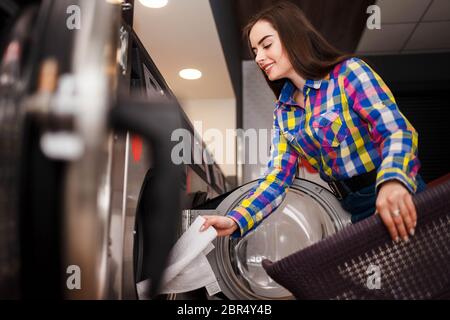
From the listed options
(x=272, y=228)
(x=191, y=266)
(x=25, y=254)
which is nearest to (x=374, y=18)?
(x=272, y=228)

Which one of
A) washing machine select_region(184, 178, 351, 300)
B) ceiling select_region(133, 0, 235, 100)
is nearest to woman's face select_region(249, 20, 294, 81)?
washing machine select_region(184, 178, 351, 300)

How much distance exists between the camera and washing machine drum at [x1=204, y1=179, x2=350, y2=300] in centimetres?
132

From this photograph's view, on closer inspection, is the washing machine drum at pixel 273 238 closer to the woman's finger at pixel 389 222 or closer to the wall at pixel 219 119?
the woman's finger at pixel 389 222

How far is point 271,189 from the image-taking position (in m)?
1.09

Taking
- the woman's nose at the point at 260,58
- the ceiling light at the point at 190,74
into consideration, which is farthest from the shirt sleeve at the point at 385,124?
the ceiling light at the point at 190,74

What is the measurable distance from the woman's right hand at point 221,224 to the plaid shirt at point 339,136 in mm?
21

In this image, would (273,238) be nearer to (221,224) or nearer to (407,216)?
(221,224)

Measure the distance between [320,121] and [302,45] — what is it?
23cm

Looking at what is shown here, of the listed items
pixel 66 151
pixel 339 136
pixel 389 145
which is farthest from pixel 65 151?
pixel 339 136

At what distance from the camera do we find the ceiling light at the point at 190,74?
2.56 metres

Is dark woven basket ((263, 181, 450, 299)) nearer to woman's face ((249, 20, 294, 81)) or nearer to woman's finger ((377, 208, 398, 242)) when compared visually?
woman's finger ((377, 208, 398, 242))

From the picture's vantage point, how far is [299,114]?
1.11m

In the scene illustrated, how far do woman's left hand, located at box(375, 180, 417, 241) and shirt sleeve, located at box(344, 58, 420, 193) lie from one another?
0.15 feet
